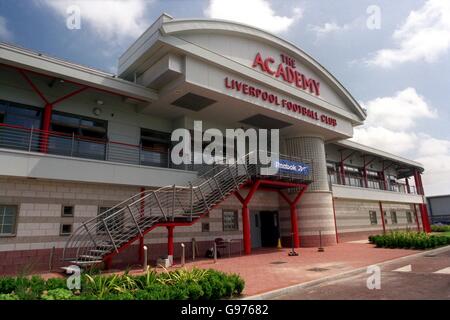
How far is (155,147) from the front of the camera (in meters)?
17.9

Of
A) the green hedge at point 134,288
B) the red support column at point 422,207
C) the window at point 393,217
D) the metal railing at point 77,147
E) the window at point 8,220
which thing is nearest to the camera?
the green hedge at point 134,288

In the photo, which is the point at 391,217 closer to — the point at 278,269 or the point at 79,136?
the point at 278,269

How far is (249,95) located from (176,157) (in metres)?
5.26

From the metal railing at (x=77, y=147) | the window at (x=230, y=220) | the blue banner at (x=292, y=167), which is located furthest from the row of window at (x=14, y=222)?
the blue banner at (x=292, y=167)

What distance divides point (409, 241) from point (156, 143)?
15.8 m

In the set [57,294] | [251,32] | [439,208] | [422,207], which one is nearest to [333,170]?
[251,32]

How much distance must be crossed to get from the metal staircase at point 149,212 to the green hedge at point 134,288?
333 centimetres

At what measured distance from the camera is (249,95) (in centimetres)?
1727

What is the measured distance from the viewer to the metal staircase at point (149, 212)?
A: 1139cm

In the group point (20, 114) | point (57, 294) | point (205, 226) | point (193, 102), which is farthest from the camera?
point (205, 226)

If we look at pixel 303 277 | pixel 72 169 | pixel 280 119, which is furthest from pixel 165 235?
pixel 280 119

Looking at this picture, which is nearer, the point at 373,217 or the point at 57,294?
the point at 57,294

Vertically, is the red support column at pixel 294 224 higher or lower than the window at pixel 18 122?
lower

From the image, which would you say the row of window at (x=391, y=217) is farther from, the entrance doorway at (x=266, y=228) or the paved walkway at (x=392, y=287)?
the paved walkway at (x=392, y=287)
